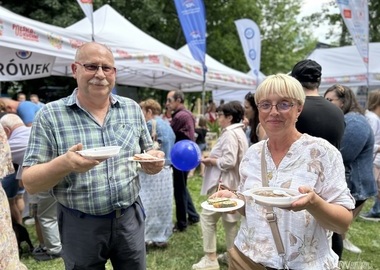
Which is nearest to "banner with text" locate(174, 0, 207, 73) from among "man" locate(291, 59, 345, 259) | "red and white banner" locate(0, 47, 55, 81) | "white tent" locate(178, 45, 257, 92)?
"white tent" locate(178, 45, 257, 92)

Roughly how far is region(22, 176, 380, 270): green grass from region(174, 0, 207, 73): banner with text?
4.95 metres

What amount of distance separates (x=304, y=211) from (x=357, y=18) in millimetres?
8121

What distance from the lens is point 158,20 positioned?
22.2m

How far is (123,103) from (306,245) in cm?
124

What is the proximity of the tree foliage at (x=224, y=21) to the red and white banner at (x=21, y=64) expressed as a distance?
38.1 ft

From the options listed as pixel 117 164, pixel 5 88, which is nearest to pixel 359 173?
pixel 117 164

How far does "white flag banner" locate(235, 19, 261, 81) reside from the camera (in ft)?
43.0

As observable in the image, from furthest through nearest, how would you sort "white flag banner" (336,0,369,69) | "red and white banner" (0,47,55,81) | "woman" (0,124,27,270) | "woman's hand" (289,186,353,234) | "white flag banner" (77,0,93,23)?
"white flag banner" (336,0,369,69) → "white flag banner" (77,0,93,23) → "red and white banner" (0,47,55,81) → "woman" (0,124,27,270) → "woman's hand" (289,186,353,234)

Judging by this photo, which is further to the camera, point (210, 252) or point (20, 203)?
point (20, 203)

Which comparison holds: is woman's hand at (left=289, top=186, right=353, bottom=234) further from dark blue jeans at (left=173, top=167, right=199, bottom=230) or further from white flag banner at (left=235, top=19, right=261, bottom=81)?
white flag banner at (left=235, top=19, right=261, bottom=81)

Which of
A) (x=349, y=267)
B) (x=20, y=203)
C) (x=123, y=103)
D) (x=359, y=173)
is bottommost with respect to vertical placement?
(x=349, y=267)

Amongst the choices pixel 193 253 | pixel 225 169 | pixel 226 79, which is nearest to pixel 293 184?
pixel 225 169

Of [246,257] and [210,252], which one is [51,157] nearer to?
[246,257]

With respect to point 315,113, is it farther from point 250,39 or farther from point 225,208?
point 250,39
